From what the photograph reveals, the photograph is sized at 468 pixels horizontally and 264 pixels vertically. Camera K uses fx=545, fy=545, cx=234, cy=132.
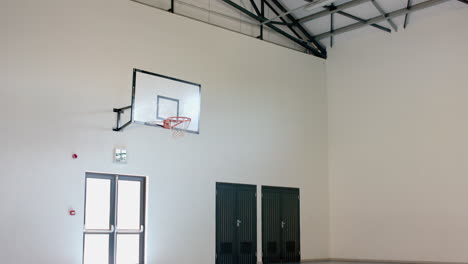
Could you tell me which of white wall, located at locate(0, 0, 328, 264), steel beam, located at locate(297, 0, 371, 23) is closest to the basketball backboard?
white wall, located at locate(0, 0, 328, 264)

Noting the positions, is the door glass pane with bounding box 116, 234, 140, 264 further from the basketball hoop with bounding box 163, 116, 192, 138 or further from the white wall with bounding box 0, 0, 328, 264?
the basketball hoop with bounding box 163, 116, 192, 138

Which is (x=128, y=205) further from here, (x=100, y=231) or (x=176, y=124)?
(x=176, y=124)

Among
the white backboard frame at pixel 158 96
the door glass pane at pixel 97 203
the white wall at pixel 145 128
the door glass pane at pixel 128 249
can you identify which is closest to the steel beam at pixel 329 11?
the white wall at pixel 145 128

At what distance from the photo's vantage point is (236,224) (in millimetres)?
16000

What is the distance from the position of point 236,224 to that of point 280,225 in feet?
6.17

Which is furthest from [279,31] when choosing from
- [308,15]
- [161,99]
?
[161,99]

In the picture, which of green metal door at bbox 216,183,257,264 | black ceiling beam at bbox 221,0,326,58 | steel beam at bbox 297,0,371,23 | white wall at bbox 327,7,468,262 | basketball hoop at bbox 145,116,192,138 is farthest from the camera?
black ceiling beam at bbox 221,0,326,58

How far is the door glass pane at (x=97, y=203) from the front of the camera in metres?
13.2

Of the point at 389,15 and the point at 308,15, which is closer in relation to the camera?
the point at 389,15

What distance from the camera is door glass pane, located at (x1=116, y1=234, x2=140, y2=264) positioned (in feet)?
44.5

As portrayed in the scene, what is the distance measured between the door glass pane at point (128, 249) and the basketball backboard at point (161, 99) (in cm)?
277

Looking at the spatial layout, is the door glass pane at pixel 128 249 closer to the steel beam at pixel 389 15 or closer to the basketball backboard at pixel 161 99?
the basketball backboard at pixel 161 99

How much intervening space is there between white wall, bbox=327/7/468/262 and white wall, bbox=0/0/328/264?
0.91 m

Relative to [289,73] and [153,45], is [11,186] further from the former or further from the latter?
[289,73]
